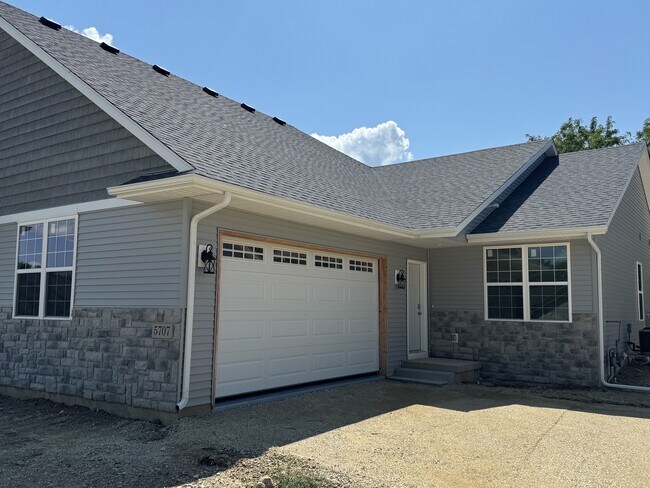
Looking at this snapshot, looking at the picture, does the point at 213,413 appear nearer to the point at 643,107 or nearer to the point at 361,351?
the point at 361,351

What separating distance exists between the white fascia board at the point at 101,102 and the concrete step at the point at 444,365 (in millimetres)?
6550

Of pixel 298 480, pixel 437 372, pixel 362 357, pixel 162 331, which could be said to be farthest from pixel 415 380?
pixel 298 480

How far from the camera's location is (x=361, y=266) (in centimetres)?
1030

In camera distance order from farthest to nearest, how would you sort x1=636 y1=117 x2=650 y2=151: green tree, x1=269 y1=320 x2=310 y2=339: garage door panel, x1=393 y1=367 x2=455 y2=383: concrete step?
x1=636 y1=117 x2=650 y2=151: green tree, x1=393 y1=367 x2=455 y2=383: concrete step, x1=269 y1=320 x2=310 y2=339: garage door panel

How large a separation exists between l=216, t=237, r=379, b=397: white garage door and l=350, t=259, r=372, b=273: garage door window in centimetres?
2

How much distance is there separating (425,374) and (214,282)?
5.19 meters

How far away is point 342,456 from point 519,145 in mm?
11633

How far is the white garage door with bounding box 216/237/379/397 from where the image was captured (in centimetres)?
746

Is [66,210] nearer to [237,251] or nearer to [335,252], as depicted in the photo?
[237,251]

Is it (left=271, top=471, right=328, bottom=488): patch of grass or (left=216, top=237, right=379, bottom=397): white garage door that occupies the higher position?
(left=216, top=237, right=379, bottom=397): white garage door

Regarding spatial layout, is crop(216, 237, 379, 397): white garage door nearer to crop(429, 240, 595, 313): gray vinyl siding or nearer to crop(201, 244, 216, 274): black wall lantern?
crop(201, 244, 216, 274): black wall lantern

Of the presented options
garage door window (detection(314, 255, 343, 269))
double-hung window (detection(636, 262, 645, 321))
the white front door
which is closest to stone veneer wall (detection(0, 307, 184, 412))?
garage door window (detection(314, 255, 343, 269))

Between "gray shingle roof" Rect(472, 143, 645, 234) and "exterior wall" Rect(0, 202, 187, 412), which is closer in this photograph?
"exterior wall" Rect(0, 202, 187, 412)

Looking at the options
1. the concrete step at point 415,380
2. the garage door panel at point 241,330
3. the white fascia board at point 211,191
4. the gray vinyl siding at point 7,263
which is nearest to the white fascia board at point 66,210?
the gray vinyl siding at point 7,263
